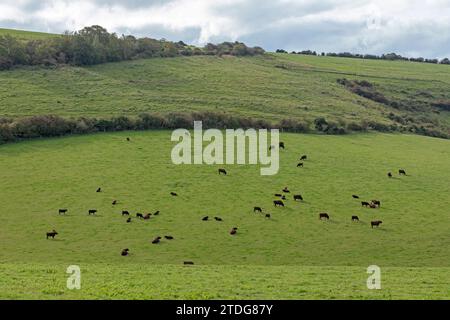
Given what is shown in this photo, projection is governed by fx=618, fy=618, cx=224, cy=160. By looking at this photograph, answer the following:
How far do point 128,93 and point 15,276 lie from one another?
63318 millimetres

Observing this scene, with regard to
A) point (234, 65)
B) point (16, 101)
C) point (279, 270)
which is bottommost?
point (279, 270)

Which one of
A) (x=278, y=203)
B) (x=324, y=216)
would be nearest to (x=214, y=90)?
(x=278, y=203)

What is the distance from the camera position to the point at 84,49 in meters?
102

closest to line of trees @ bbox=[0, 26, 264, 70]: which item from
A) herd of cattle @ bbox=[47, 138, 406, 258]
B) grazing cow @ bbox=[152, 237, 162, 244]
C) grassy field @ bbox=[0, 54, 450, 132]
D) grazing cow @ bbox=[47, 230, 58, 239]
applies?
grassy field @ bbox=[0, 54, 450, 132]

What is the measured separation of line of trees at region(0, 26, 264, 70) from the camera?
9531 cm

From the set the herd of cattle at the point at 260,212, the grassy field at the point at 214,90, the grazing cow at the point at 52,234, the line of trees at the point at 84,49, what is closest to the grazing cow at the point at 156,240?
the herd of cattle at the point at 260,212

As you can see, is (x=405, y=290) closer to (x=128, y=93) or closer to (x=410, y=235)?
(x=410, y=235)

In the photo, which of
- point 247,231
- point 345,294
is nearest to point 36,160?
point 247,231

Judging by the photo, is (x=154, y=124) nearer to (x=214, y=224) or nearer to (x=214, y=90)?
(x=214, y=90)

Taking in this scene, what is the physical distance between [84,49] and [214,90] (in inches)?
971

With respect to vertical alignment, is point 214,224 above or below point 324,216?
below

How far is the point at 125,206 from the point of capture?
46344 millimetres

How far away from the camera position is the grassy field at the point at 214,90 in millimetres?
79250

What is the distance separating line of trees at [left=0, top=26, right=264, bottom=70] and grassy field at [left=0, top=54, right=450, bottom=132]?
310 cm
